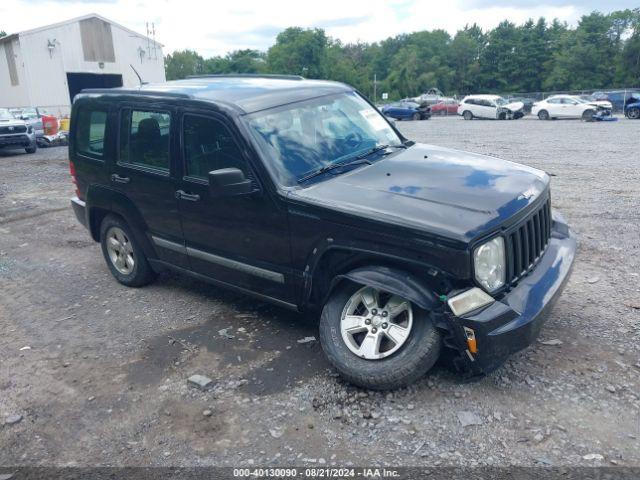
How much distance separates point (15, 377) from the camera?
413 centimetres

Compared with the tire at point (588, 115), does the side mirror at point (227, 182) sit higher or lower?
higher

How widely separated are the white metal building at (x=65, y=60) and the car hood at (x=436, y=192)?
33981 mm

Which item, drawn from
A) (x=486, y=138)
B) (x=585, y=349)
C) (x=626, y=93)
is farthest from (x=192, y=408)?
(x=626, y=93)

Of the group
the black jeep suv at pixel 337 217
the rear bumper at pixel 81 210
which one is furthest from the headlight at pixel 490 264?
the rear bumper at pixel 81 210

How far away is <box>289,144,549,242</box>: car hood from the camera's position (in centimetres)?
332

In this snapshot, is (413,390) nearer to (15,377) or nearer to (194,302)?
(194,302)

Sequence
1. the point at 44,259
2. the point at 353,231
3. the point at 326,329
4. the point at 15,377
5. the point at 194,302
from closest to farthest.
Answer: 1. the point at 353,231
2. the point at 326,329
3. the point at 15,377
4. the point at 194,302
5. the point at 44,259

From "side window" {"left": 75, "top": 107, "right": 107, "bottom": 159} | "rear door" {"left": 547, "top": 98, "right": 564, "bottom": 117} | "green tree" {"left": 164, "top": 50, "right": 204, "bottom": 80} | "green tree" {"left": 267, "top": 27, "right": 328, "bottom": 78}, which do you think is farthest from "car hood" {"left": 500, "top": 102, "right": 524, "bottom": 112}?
"green tree" {"left": 164, "top": 50, "right": 204, "bottom": 80}

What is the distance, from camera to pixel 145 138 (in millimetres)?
4934

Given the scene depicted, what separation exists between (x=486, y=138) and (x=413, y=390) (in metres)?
18.3

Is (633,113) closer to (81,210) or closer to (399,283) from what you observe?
(81,210)

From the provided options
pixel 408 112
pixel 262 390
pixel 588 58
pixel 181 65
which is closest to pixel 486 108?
pixel 408 112

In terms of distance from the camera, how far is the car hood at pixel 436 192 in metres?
3.32

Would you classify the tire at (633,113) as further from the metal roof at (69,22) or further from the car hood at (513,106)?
the metal roof at (69,22)
